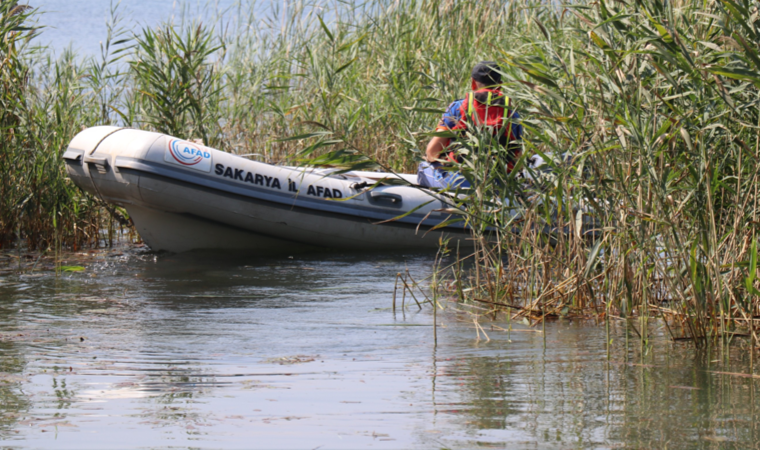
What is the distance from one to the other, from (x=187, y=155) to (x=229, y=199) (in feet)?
1.33

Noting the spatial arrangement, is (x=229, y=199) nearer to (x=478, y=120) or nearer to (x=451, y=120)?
(x=451, y=120)

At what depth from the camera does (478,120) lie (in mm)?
3854

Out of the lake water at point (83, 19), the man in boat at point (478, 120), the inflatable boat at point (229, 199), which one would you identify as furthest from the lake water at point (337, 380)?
the lake water at point (83, 19)

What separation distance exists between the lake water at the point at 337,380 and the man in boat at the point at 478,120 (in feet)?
2.46

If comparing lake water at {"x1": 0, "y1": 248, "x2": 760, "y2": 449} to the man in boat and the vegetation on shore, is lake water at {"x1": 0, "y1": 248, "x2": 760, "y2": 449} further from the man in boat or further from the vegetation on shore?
the man in boat

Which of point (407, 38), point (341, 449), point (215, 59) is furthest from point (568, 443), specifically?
point (215, 59)

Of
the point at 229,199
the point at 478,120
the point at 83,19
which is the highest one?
the point at 83,19

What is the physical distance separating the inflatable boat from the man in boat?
744 millimetres

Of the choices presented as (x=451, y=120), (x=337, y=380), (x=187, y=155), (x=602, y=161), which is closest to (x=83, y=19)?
(x=187, y=155)

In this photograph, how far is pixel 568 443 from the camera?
1.93 meters

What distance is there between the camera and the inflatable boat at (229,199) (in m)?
5.88

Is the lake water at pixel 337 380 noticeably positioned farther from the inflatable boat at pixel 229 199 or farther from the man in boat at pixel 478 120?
the inflatable boat at pixel 229 199

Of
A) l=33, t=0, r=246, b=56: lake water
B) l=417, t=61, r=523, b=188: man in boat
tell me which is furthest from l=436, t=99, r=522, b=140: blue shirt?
l=33, t=0, r=246, b=56: lake water

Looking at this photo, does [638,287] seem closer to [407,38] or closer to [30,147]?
[30,147]
